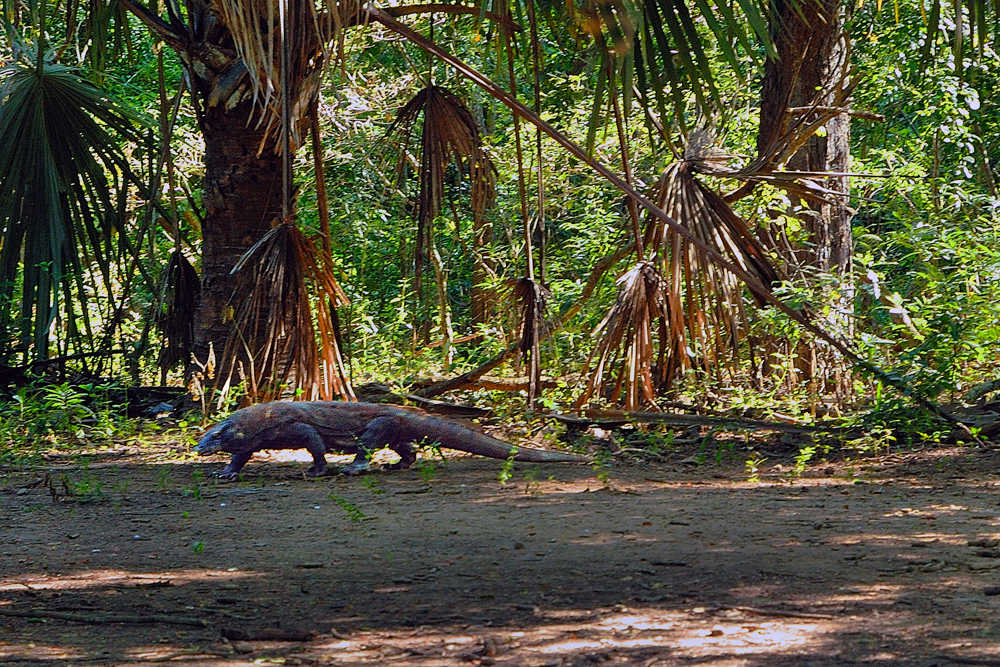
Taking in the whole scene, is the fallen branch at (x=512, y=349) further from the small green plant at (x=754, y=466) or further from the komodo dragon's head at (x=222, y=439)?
the komodo dragon's head at (x=222, y=439)

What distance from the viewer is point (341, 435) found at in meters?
5.97

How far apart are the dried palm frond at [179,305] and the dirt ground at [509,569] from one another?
2.11 m

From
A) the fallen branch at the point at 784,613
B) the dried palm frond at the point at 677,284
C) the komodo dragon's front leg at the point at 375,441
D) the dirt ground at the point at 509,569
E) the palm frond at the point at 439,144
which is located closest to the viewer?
the dirt ground at the point at 509,569

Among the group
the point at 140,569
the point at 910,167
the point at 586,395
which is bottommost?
the point at 140,569

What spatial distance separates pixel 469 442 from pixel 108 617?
3052 millimetres

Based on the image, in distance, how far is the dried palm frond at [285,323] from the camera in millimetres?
6090

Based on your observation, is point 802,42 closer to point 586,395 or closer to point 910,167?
point 910,167

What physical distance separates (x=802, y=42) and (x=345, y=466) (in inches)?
193

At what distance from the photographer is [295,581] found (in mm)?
3574

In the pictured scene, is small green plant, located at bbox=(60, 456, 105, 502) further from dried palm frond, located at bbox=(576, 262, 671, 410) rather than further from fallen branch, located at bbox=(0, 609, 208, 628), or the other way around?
dried palm frond, located at bbox=(576, 262, 671, 410)

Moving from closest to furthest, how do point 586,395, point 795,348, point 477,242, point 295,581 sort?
point 295,581 < point 586,395 < point 795,348 < point 477,242

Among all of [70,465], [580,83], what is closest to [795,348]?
[580,83]

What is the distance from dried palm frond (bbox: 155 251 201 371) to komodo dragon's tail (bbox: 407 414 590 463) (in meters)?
2.29

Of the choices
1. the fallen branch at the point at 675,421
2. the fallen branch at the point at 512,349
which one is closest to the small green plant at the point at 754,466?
the fallen branch at the point at 675,421
